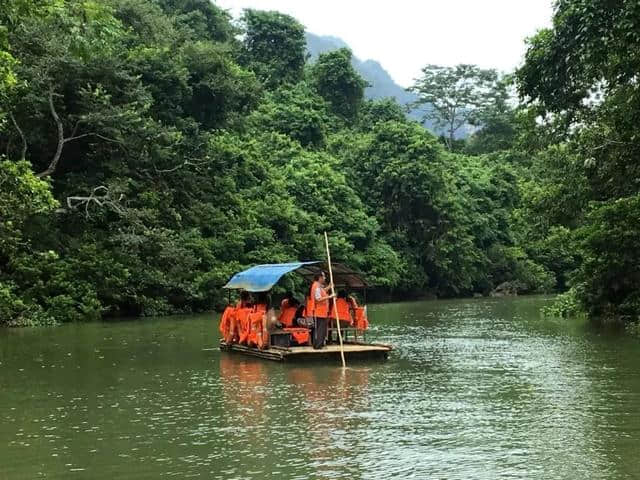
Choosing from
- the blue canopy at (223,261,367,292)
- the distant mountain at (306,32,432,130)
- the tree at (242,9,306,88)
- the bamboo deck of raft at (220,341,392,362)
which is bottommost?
the bamboo deck of raft at (220,341,392,362)

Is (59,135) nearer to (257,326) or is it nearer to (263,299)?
(263,299)

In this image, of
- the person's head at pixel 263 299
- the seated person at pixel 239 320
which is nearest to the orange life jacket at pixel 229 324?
the seated person at pixel 239 320

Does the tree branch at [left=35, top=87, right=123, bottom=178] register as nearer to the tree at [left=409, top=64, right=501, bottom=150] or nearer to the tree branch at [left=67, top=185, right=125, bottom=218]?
the tree branch at [left=67, top=185, right=125, bottom=218]

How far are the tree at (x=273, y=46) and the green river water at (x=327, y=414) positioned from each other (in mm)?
39887

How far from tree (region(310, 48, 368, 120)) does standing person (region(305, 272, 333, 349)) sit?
4069 centimetres

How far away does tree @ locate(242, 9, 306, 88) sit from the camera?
179 ft

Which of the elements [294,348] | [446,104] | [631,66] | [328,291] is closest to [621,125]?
[631,66]

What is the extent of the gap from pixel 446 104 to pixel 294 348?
5336 centimetres

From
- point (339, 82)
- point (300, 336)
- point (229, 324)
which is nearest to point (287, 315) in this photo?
point (300, 336)

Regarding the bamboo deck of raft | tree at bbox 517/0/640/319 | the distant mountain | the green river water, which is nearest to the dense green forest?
tree at bbox 517/0/640/319

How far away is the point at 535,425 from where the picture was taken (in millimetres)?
8617

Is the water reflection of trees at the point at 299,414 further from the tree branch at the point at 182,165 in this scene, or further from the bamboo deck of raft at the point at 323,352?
the tree branch at the point at 182,165

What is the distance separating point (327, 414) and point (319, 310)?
505 centimetres

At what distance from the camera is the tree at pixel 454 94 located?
63.3m
